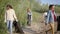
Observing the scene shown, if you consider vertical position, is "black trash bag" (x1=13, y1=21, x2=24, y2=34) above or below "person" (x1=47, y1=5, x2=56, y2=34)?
below

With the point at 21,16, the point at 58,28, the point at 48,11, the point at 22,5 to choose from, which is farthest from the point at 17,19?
the point at 58,28

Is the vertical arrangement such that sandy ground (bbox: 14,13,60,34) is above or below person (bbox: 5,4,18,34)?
below

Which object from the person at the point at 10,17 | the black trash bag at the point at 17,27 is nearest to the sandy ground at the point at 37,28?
the black trash bag at the point at 17,27

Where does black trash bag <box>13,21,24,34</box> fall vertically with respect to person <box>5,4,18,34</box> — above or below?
below

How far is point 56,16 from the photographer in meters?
1.70

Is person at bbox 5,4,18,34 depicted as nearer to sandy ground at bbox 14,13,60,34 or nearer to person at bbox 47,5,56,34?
sandy ground at bbox 14,13,60,34

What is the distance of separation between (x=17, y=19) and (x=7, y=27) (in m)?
0.14

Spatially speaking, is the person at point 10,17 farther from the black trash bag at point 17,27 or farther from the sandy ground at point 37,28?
the sandy ground at point 37,28

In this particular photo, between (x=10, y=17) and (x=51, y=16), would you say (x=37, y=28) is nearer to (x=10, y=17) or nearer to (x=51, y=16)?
(x=51, y=16)

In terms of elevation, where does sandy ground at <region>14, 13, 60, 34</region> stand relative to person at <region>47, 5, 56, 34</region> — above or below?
below

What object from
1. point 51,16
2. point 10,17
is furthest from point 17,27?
point 51,16

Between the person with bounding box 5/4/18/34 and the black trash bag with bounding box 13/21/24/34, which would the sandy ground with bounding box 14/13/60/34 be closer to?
the black trash bag with bounding box 13/21/24/34

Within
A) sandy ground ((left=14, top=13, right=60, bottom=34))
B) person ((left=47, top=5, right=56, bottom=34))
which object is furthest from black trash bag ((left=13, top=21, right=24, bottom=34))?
person ((left=47, top=5, right=56, bottom=34))

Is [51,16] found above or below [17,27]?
above
